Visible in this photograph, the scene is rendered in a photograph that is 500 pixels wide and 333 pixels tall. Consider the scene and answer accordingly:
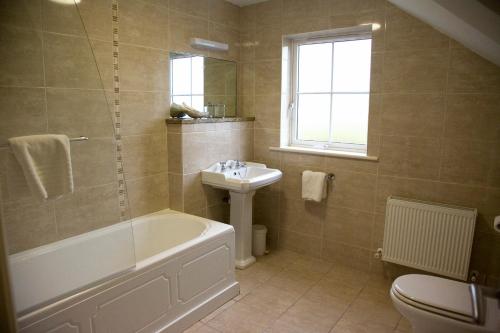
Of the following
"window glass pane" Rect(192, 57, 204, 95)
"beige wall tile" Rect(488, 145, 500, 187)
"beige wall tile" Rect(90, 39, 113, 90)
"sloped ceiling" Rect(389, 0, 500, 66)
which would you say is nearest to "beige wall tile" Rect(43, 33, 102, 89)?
"beige wall tile" Rect(90, 39, 113, 90)

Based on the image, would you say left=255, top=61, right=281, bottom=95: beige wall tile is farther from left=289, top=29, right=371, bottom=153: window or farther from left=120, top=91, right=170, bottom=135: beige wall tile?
left=120, top=91, right=170, bottom=135: beige wall tile

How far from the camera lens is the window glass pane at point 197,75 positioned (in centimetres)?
319

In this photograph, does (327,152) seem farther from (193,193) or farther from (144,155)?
(144,155)

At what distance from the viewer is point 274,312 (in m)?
2.54

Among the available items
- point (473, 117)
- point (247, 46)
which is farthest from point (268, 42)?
point (473, 117)

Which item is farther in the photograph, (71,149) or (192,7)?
(192,7)

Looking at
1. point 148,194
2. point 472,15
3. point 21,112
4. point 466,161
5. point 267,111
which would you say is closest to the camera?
point 472,15

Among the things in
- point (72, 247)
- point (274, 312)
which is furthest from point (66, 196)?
point (274, 312)

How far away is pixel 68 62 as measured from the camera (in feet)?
6.20

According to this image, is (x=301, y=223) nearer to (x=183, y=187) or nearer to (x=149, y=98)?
(x=183, y=187)

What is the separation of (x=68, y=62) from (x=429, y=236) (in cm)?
265

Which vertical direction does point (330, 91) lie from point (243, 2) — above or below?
below

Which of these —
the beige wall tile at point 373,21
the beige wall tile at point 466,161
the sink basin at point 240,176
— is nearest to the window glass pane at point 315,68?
the beige wall tile at point 373,21

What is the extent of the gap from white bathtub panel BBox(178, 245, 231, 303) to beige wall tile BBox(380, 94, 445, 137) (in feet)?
5.29
